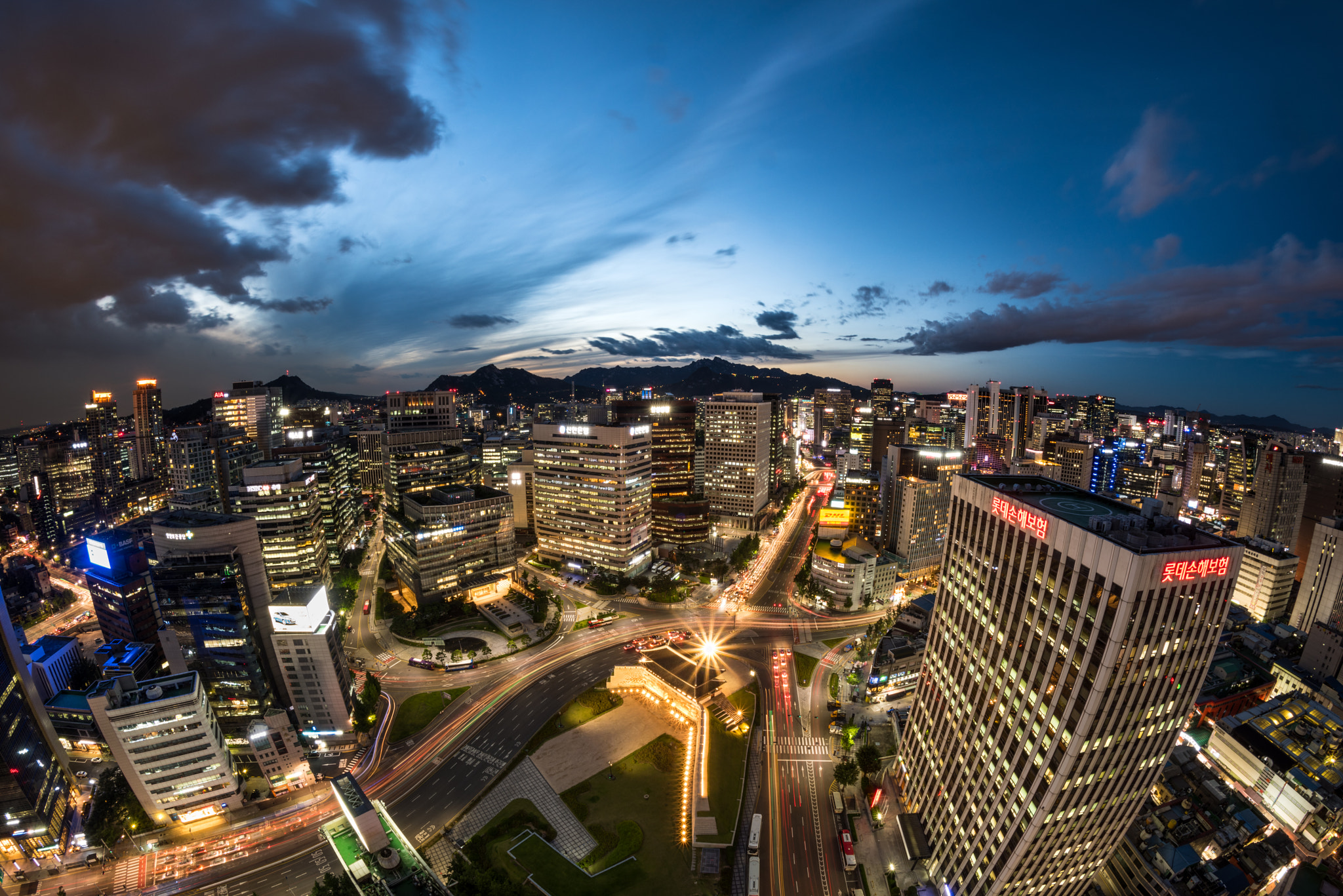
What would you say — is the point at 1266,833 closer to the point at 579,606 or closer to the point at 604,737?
the point at 604,737

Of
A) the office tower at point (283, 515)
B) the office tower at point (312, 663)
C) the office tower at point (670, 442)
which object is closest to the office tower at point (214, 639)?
the office tower at point (312, 663)

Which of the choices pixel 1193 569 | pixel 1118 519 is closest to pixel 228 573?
pixel 1118 519

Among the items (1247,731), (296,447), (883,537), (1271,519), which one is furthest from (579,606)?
(1271,519)

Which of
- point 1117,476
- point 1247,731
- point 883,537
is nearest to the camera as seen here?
point 1247,731

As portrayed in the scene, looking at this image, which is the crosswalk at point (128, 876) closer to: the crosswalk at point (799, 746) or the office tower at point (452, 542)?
the office tower at point (452, 542)

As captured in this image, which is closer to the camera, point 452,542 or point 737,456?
point 452,542

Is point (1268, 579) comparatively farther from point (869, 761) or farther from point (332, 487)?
point (332, 487)
